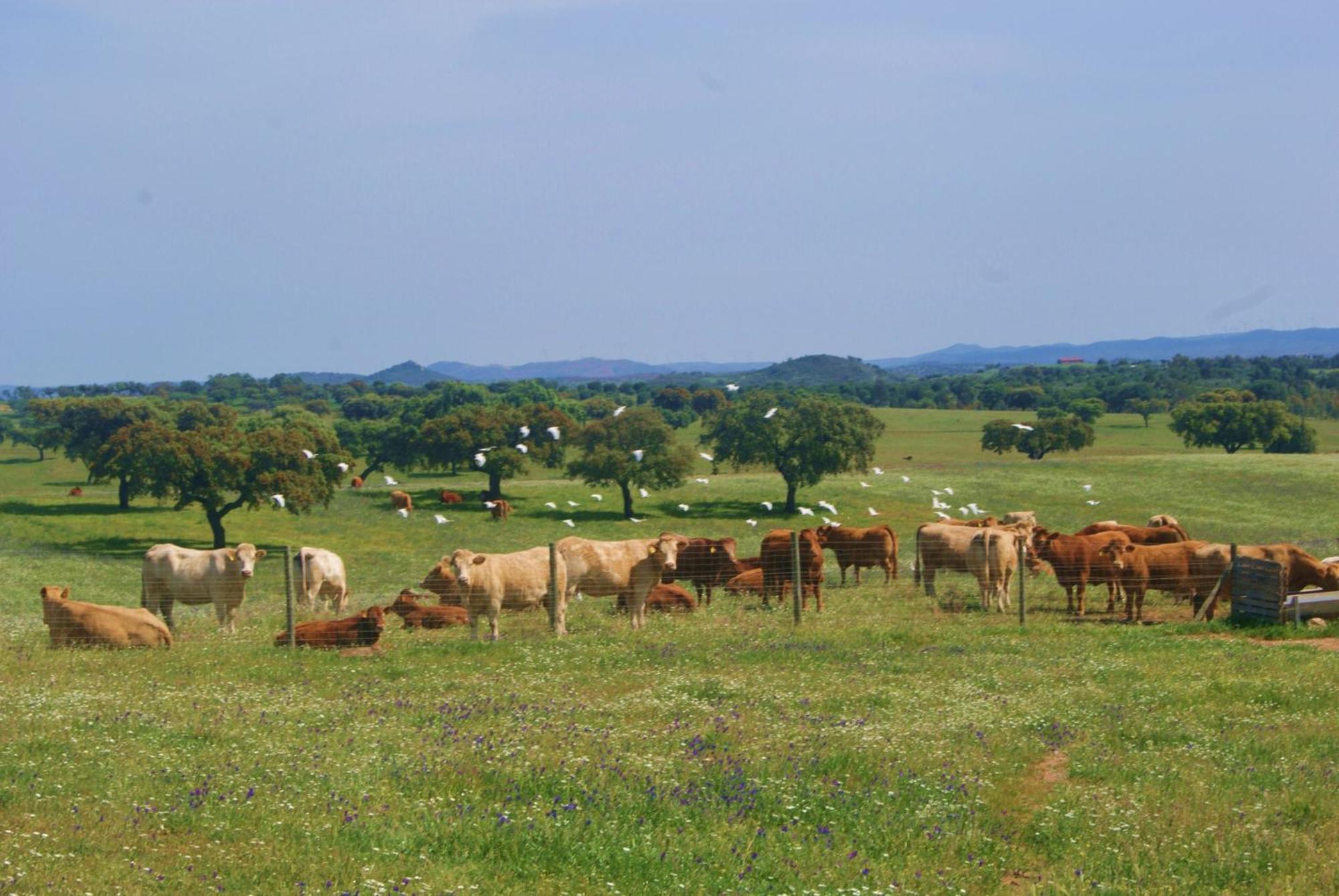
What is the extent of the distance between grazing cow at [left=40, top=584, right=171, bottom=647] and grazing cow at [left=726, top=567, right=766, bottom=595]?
38.7 feet

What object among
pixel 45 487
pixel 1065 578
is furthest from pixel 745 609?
pixel 45 487

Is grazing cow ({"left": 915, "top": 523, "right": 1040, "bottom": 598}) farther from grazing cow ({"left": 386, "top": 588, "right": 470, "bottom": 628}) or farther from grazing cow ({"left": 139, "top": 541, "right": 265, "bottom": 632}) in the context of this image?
grazing cow ({"left": 139, "top": 541, "right": 265, "bottom": 632})

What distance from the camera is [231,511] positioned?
6881 cm

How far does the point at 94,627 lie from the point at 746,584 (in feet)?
42.7

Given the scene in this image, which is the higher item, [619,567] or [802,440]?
[802,440]

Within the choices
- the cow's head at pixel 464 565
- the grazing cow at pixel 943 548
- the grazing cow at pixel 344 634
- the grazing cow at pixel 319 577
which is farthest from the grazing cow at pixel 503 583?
the grazing cow at pixel 943 548

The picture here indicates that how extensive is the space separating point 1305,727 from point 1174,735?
1557mm

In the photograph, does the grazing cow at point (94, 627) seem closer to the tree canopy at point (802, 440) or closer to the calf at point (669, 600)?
the calf at point (669, 600)

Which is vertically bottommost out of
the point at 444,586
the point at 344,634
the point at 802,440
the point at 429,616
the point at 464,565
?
the point at 429,616

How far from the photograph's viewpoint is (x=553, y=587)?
2112 centimetres

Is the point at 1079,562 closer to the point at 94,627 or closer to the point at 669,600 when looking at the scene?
the point at 669,600

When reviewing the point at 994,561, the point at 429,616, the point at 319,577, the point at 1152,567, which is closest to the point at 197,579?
the point at 319,577

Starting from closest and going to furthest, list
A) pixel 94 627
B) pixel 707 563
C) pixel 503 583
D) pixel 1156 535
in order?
pixel 94 627, pixel 503 583, pixel 707 563, pixel 1156 535

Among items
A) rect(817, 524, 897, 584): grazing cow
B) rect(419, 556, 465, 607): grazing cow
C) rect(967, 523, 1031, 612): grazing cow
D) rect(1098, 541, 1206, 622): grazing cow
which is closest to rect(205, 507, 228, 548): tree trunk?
rect(817, 524, 897, 584): grazing cow
